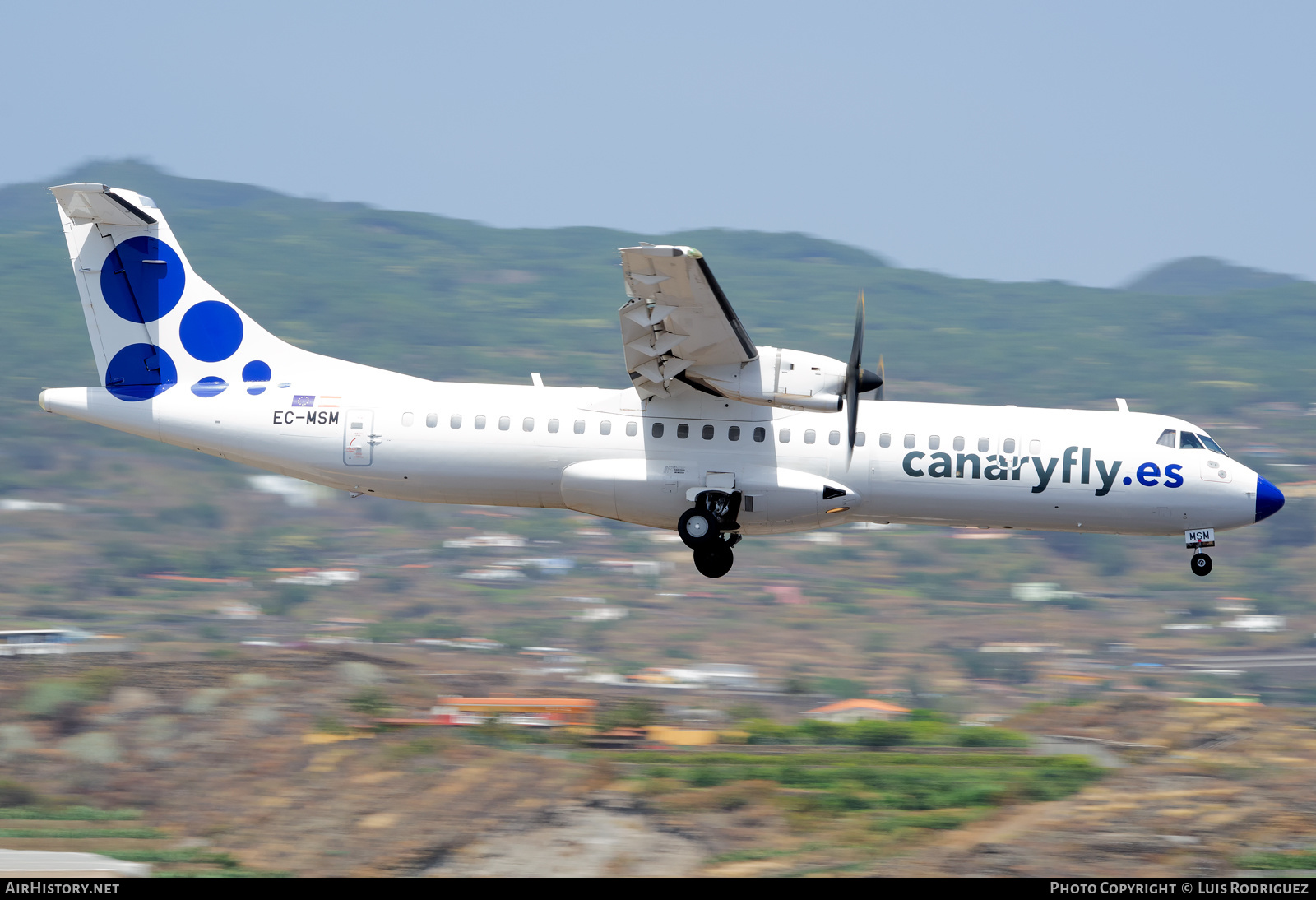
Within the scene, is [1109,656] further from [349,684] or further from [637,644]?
[349,684]

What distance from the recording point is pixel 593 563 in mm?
99500

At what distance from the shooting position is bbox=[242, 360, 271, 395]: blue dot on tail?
24.6 meters

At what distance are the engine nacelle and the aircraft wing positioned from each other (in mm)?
204

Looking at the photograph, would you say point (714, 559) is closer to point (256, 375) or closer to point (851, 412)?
point (851, 412)

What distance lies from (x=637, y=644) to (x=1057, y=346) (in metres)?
108

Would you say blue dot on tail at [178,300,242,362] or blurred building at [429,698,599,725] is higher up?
blue dot on tail at [178,300,242,362]

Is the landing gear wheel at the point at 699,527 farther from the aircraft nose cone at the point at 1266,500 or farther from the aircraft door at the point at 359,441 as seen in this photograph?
the aircraft nose cone at the point at 1266,500

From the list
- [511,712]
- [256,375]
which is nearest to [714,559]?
[256,375]

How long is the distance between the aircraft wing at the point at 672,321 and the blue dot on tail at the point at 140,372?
8.80m

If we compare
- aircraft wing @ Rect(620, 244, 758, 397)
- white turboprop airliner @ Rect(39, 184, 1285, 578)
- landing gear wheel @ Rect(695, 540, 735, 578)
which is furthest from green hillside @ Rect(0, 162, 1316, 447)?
aircraft wing @ Rect(620, 244, 758, 397)

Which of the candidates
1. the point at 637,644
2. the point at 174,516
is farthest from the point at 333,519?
the point at 637,644

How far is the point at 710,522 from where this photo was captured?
23125mm

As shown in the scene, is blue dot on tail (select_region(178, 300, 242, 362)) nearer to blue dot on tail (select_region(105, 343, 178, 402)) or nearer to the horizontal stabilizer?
blue dot on tail (select_region(105, 343, 178, 402))

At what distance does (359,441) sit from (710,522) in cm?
652
